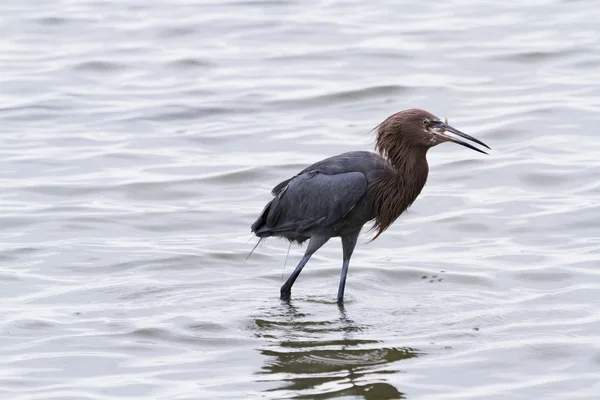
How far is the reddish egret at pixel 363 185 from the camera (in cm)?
841

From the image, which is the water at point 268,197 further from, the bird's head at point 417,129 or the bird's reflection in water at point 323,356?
the bird's head at point 417,129

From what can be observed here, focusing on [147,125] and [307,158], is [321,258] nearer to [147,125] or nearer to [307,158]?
[307,158]

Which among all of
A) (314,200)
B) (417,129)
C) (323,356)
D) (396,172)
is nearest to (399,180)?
(396,172)

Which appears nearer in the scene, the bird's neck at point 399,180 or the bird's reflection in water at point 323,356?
the bird's reflection in water at point 323,356

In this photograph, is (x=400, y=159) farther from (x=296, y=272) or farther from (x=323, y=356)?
(x=323, y=356)

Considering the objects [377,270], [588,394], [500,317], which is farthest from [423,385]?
[377,270]

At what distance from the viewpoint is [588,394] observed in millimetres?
6613

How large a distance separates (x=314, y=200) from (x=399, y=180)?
2.04 feet

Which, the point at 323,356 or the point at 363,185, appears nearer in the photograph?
the point at 323,356

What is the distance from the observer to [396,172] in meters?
8.54

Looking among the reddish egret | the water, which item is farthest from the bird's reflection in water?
the reddish egret

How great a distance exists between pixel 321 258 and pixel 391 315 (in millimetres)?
1809

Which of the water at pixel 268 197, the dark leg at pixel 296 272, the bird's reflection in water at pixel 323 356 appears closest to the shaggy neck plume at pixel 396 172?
the dark leg at pixel 296 272

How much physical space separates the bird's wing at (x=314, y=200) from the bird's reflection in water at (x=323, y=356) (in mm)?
641
